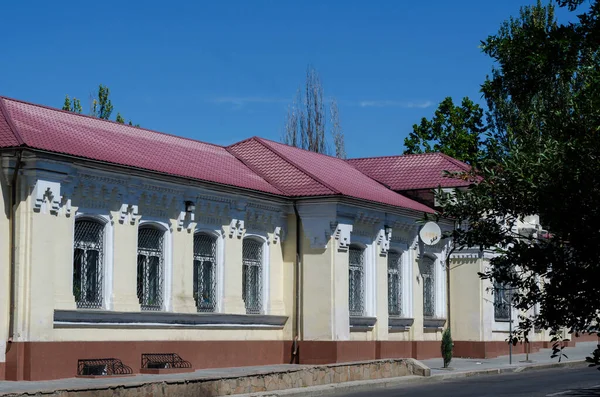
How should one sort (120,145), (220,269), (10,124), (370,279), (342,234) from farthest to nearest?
(370,279), (342,234), (220,269), (120,145), (10,124)

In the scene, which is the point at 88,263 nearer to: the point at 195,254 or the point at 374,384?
the point at 195,254

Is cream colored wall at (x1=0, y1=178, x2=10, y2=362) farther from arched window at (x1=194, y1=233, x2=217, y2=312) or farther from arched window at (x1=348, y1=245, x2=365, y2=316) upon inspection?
arched window at (x1=348, y1=245, x2=365, y2=316)

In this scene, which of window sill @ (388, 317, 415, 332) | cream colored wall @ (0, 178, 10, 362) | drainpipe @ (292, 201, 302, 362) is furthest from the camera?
window sill @ (388, 317, 415, 332)

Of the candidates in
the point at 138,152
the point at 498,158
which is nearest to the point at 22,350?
the point at 138,152

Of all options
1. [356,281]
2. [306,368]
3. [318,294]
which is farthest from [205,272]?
[306,368]

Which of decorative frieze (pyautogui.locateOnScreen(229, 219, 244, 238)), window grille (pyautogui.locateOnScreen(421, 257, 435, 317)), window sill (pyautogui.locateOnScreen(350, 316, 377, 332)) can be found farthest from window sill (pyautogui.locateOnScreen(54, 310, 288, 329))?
window grille (pyautogui.locateOnScreen(421, 257, 435, 317))

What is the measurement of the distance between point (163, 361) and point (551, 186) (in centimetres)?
1742

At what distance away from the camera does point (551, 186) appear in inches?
387

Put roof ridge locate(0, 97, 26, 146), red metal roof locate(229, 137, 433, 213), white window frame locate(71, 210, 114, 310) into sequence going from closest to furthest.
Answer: roof ridge locate(0, 97, 26, 146)
white window frame locate(71, 210, 114, 310)
red metal roof locate(229, 137, 433, 213)

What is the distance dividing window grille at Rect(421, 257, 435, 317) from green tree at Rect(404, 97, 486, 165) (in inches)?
678

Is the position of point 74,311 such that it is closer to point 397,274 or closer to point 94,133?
point 94,133

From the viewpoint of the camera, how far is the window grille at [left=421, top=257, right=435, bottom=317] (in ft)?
120

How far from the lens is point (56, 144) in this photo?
2356 cm

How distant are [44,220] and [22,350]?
109 inches
